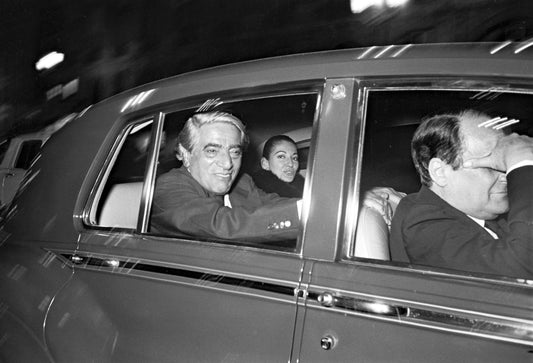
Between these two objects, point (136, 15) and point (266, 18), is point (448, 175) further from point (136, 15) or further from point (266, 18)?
point (136, 15)

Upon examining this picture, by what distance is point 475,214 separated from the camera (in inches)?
82.5

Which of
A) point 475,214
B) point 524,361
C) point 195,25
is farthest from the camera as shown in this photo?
point 195,25

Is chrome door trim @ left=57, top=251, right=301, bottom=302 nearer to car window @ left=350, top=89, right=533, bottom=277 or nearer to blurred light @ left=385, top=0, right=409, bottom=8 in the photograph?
car window @ left=350, top=89, right=533, bottom=277

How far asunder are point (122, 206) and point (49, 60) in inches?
491

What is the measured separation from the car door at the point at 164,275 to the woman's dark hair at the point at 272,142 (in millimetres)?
30

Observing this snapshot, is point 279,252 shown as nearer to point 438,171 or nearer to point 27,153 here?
point 438,171

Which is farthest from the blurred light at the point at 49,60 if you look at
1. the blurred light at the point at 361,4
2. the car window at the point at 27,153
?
the blurred light at the point at 361,4

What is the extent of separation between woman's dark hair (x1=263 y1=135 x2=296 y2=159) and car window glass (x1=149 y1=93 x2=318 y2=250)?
16 mm

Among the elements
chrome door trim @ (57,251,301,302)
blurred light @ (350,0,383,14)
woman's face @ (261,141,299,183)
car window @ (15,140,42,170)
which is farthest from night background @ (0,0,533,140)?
chrome door trim @ (57,251,301,302)

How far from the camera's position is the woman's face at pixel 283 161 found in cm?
232

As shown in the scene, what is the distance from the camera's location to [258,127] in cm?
237

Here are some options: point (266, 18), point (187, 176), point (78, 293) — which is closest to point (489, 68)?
point (187, 176)

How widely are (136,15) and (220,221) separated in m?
12.4

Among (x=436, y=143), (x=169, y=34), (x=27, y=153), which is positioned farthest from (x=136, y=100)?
(x=169, y=34)
